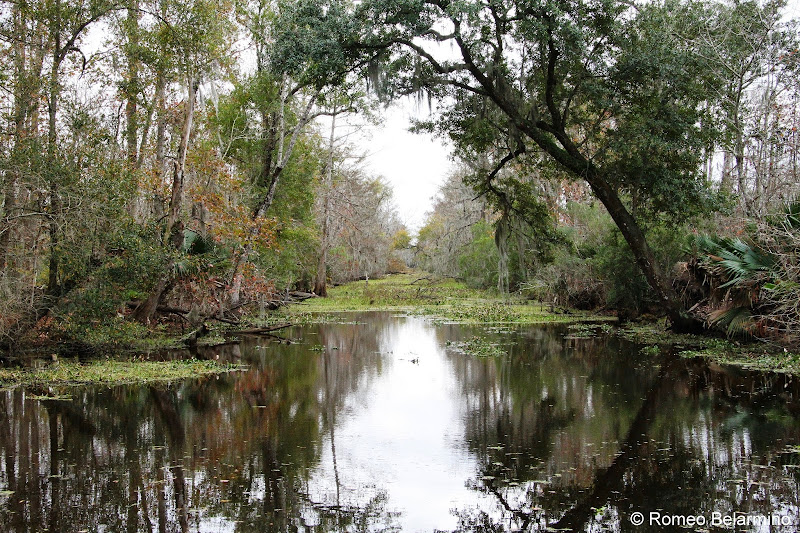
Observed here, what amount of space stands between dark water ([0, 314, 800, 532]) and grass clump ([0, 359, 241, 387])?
57cm

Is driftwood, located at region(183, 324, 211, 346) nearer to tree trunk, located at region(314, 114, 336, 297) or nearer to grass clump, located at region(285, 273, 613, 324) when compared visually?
grass clump, located at region(285, 273, 613, 324)

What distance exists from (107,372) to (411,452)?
661cm

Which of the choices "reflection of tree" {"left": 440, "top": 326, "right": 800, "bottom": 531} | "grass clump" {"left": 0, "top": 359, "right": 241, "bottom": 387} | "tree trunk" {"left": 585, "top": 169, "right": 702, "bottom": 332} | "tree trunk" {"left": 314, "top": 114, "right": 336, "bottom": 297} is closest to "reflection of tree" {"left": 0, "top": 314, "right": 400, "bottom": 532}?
"grass clump" {"left": 0, "top": 359, "right": 241, "bottom": 387}

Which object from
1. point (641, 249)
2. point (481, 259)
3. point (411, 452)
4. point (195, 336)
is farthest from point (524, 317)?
point (411, 452)

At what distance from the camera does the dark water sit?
4.74 metres

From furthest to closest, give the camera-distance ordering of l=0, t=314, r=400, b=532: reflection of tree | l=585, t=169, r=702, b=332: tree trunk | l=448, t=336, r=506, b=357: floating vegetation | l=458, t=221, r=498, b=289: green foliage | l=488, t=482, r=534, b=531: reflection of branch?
l=458, t=221, r=498, b=289: green foliage
l=585, t=169, r=702, b=332: tree trunk
l=448, t=336, r=506, b=357: floating vegetation
l=0, t=314, r=400, b=532: reflection of tree
l=488, t=482, r=534, b=531: reflection of branch

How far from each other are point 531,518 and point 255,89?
66.7 ft

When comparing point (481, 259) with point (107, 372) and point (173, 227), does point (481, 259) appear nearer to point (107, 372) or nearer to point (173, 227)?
point (173, 227)

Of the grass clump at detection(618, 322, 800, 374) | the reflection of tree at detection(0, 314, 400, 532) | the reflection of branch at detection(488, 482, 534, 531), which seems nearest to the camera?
the reflection of branch at detection(488, 482, 534, 531)

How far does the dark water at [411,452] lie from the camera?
187 inches

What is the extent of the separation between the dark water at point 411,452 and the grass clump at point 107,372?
0.57 m

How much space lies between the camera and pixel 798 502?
4785 millimetres

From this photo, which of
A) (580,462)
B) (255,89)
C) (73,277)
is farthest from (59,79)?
(580,462)

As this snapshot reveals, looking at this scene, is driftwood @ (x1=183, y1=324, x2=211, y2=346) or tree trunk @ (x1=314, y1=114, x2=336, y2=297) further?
tree trunk @ (x1=314, y1=114, x2=336, y2=297)
